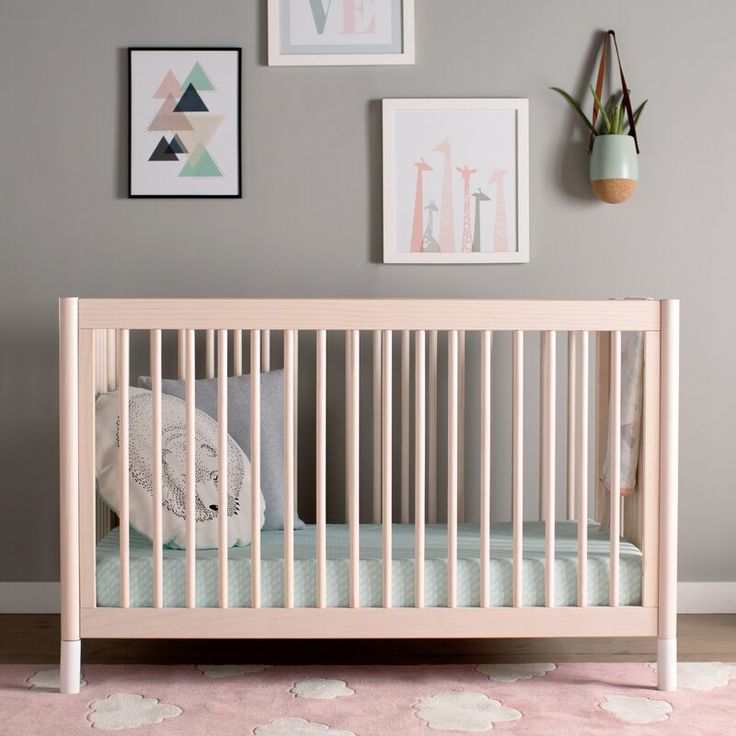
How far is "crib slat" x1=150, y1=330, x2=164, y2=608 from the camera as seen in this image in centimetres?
190

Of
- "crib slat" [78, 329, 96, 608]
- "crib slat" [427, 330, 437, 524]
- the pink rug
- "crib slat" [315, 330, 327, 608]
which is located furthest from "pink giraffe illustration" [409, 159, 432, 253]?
the pink rug

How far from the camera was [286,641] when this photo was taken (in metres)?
2.32

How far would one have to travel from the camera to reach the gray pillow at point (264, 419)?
7.51 feet

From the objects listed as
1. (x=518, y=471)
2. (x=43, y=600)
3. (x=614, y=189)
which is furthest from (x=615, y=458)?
(x=43, y=600)

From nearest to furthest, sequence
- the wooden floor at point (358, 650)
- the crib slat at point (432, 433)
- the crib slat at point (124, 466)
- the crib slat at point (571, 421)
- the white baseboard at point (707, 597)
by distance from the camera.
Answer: the crib slat at point (124, 466) < the wooden floor at point (358, 650) < the crib slat at point (571, 421) < the crib slat at point (432, 433) < the white baseboard at point (707, 597)

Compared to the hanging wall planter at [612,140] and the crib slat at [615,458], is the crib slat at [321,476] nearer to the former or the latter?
the crib slat at [615,458]

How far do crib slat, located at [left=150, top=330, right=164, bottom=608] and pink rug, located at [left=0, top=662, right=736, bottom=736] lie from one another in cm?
22

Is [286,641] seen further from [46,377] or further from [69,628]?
[46,377]

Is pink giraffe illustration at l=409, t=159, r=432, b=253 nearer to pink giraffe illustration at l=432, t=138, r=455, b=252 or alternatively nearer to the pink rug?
pink giraffe illustration at l=432, t=138, r=455, b=252

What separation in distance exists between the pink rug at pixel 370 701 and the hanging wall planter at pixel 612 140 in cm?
122

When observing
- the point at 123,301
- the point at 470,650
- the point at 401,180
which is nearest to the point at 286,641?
the point at 470,650

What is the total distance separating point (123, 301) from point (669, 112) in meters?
1.60

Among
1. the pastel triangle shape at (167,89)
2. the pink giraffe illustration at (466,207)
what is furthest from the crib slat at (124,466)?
the pink giraffe illustration at (466,207)

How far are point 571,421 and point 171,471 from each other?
105 centimetres
